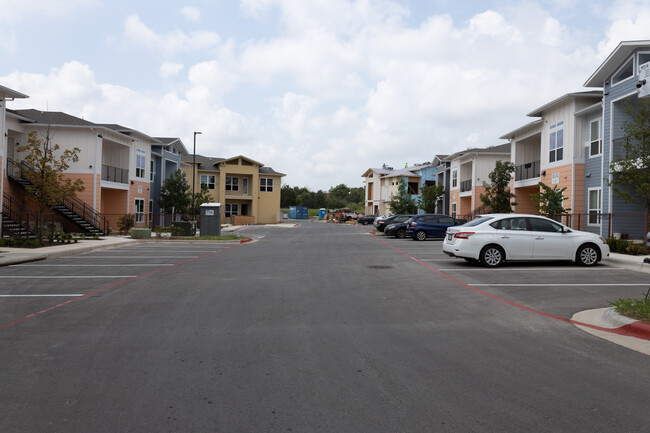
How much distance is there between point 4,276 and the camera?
490 inches

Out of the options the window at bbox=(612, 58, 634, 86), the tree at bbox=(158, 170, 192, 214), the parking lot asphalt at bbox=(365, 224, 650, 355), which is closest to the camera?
the parking lot asphalt at bbox=(365, 224, 650, 355)

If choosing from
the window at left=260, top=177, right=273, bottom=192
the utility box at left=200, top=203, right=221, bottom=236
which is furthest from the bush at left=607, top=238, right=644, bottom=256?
the window at left=260, top=177, right=273, bottom=192

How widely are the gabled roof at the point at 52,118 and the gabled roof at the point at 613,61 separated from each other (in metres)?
27.8

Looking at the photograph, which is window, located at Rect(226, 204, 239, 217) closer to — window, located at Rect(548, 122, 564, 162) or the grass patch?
window, located at Rect(548, 122, 564, 162)

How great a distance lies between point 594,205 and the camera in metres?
24.5

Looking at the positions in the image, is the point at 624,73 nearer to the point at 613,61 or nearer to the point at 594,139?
the point at 613,61

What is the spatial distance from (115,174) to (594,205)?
99.3 ft

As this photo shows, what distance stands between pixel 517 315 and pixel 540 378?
315 centimetres

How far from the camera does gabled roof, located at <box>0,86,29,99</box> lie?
21906 millimetres

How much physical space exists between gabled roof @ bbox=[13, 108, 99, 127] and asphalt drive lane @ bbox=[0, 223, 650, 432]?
79.8 ft

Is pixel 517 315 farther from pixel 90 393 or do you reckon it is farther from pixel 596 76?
pixel 596 76

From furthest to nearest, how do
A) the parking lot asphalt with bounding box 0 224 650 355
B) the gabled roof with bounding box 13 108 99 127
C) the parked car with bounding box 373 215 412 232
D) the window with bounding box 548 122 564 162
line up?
the parked car with bounding box 373 215 412 232 → the gabled roof with bounding box 13 108 99 127 → the window with bounding box 548 122 564 162 → the parking lot asphalt with bounding box 0 224 650 355

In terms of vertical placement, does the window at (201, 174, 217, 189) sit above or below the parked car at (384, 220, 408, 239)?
above

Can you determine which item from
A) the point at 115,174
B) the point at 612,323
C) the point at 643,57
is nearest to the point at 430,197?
the point at 643,57
